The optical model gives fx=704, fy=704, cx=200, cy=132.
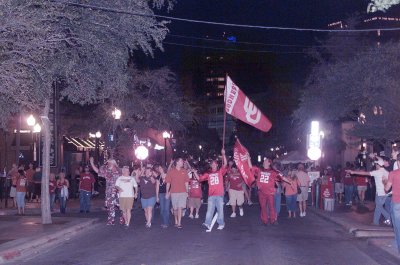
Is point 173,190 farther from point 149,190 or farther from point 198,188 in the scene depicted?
point 198,188

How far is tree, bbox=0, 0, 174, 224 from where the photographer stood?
13.4 metres

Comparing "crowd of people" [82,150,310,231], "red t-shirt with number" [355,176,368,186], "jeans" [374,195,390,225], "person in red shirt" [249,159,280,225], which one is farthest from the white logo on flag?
"jeans" [374,195,390,225]

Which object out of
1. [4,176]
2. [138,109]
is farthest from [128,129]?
[4,176]

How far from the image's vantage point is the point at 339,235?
1830 centimetres

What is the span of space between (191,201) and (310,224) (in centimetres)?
402

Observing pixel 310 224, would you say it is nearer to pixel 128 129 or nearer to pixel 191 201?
pixel 191 201

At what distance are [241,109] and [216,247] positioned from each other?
11198mm

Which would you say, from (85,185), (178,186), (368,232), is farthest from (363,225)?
(85,185)

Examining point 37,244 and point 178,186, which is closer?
point 37,244

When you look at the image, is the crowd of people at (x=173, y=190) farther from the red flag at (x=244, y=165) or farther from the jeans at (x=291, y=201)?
the jeans at (x=291, y=201)

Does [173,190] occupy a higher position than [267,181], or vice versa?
[267,181]

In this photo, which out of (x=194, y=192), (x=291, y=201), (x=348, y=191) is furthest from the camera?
(x=348, y=191)

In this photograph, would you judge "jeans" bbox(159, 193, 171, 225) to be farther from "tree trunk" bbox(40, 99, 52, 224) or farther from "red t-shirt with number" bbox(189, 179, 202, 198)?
"tree trunk" bbox(40, 99, 52, 224)

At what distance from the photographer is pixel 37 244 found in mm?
15500
